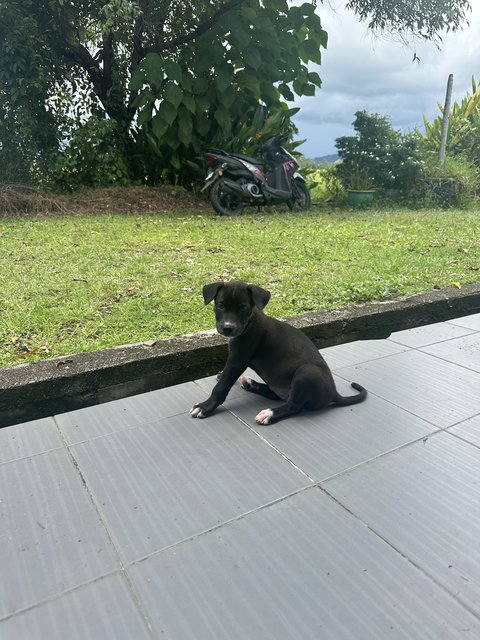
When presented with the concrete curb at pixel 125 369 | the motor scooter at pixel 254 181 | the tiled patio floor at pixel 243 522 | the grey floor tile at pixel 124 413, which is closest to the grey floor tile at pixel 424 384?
the tiled patio floor at pixel 243 522

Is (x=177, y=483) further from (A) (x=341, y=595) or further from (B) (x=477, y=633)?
(B) (x=477, y=633)

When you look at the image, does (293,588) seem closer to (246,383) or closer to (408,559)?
(408,559)

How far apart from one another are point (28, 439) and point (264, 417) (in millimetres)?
1254

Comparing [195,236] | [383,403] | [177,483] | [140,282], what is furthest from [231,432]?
[195,236]

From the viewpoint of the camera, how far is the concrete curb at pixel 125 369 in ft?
9.20

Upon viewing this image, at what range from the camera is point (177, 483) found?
2.15m

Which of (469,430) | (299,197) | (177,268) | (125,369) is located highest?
(299,197)

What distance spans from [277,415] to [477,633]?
1.39 m

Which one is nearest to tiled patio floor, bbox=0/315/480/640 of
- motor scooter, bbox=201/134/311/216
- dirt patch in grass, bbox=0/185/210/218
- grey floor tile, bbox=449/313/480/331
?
grey floor tile, bbox=449/313/480/331

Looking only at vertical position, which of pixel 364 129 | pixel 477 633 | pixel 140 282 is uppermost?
pixel 364 129

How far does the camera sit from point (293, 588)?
5.29 feet

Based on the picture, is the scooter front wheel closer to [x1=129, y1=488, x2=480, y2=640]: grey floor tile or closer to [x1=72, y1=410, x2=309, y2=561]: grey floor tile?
[x1=72, y1=410, x2=309, y2=561]: grey floor tile

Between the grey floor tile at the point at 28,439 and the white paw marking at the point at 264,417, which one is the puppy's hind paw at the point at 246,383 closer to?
the white paw marking at the point at 264,417

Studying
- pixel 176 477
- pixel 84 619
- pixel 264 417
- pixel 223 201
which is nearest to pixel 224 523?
pixel 176 477
